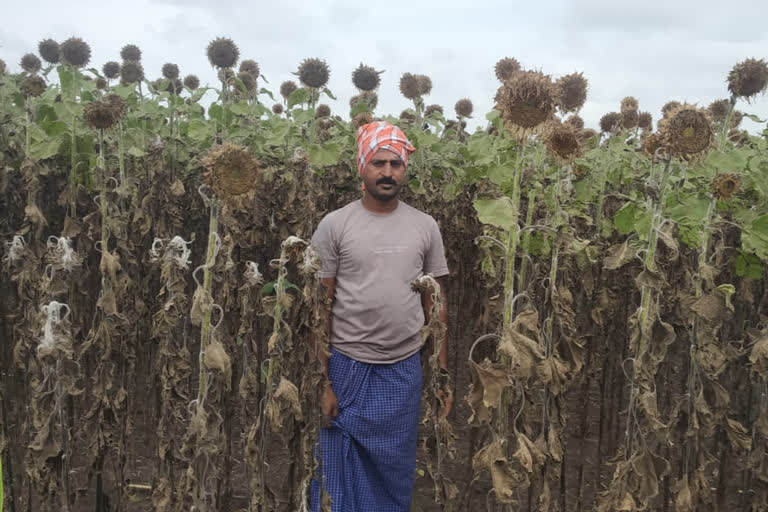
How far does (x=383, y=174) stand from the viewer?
10.4ft

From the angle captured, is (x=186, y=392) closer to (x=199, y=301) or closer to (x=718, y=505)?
(x=199, y=301)

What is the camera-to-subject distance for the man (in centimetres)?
317

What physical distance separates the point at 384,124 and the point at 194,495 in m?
1.87

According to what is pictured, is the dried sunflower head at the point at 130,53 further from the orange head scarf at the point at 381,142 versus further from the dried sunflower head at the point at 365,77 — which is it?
the orange head scarf at the point at 381,142

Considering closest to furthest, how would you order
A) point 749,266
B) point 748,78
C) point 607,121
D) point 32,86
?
point 749,266
point 748,78
point 32,86
point 607,121

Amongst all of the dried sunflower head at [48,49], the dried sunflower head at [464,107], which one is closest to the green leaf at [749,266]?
the dried sunflower head at [464,107]

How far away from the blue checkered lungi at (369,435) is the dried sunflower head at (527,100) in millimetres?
1323

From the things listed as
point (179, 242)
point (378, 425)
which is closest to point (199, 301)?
point (179, 242)

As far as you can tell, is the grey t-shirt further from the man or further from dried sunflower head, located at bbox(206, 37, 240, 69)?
dried sunflower head, located at bbox(206, 37, 240, 69)

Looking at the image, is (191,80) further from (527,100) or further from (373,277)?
(527,100)

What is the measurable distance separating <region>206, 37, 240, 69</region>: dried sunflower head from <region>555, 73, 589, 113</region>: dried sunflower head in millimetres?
3147

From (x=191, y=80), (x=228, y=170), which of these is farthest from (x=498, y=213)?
(x=191, y=80)

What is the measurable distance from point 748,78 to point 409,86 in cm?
407

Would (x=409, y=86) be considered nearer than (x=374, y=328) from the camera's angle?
No
